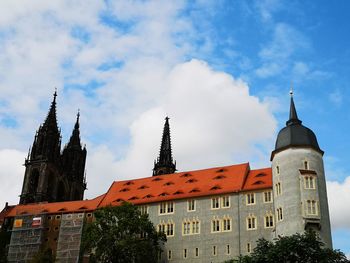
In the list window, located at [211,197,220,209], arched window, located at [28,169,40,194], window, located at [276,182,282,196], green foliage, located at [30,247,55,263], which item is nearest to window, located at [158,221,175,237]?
window, located at [211,197,220,209]

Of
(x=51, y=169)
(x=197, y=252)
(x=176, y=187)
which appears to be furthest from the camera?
(x=51, y=169)

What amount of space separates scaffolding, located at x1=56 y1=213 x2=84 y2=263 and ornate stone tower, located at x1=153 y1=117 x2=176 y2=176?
113ft

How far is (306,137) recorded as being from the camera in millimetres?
68625

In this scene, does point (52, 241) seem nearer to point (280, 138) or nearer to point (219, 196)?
point (219, 196)

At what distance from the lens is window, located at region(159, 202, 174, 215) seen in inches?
2992

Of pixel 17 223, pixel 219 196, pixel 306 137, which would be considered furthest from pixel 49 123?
pixel 306 137

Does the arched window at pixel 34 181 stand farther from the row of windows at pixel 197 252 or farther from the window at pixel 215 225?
the window at pixel 215 225

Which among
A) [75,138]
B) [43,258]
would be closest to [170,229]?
[43,258]

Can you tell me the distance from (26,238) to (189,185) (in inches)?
1034

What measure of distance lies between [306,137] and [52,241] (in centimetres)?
4026

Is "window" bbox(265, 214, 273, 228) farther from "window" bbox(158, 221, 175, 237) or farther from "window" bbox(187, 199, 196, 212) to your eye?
"window" bbox(158, 221, 175, 237)

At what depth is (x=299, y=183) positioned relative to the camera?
65500 mm

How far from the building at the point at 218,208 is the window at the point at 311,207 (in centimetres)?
11

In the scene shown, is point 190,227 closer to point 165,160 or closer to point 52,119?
point 165,160
